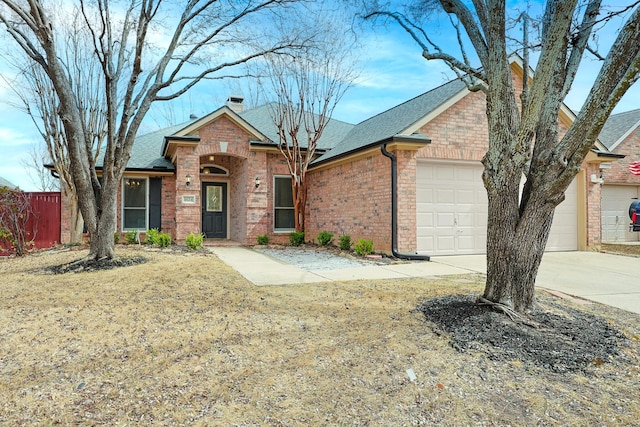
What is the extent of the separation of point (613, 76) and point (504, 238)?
168 cm

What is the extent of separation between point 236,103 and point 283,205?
7025 millimetres

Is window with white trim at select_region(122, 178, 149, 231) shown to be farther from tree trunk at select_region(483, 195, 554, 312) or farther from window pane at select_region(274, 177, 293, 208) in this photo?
tree trunk at select_region(483, 195, 554, 312)

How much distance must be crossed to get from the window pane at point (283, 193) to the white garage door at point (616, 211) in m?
11.4

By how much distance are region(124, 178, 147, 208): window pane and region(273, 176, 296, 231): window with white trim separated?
4.39 metres

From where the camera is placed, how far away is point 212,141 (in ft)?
42.8

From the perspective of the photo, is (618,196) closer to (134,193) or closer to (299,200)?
(299,200)

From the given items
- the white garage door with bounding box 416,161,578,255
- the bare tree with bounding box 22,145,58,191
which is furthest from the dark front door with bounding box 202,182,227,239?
the bare tree with bounding box 22,145,58,191

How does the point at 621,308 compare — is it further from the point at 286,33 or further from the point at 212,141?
the point at 212,141

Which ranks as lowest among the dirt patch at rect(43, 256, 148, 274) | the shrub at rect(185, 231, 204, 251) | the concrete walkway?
the concrete walkway

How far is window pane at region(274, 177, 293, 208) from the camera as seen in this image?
14.0 metres

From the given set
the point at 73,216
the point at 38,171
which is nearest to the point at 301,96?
the point at 73,216

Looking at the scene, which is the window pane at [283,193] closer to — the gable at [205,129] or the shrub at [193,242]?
the gable at [205,129]

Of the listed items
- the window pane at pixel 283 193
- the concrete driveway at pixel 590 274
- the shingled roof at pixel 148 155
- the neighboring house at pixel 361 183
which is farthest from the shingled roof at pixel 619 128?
the shingled roof at pixel 148 155

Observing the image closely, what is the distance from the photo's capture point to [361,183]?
1077 centimetres
